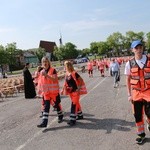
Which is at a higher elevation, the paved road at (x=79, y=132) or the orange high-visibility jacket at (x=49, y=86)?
the orange high-visibility jacket at (x=49, y=86)

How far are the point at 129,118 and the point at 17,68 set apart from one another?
86.0 metres

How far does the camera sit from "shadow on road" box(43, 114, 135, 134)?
8.20 m

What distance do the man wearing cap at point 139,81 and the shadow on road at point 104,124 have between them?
1329 millimetres

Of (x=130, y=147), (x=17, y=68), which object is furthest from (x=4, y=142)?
(x=17, y=68)

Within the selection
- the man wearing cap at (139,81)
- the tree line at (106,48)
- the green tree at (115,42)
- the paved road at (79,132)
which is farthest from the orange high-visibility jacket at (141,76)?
the green tree at (115,42)

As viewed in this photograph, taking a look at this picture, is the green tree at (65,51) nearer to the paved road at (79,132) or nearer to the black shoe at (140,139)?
the paved road at (79,132)

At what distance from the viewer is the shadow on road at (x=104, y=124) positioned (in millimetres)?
8195

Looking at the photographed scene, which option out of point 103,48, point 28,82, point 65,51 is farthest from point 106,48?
point 28,82

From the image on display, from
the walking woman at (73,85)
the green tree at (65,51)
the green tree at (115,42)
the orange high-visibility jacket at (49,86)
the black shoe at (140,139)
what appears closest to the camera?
the black shoe at (140,139)

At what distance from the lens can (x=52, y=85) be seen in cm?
941

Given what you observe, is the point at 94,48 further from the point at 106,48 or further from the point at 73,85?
the point at 73,85

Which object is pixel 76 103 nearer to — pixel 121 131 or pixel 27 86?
pixel 121 131

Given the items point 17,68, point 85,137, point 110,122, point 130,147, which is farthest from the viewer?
point 17,68

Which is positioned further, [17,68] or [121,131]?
[17,68]
